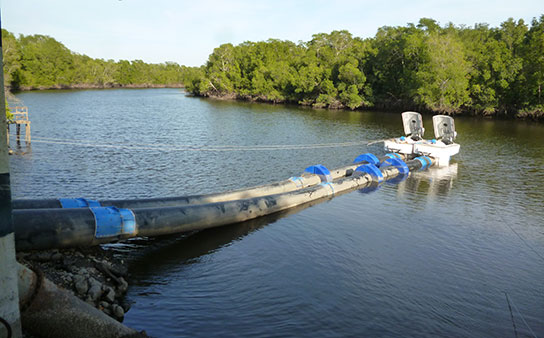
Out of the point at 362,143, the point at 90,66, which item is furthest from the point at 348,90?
the point at 90,66

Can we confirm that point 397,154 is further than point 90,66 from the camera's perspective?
No

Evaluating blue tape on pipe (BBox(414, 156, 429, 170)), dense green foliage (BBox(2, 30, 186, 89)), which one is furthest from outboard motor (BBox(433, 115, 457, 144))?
dense green foliage (BBox(2, 30, 186, 89))

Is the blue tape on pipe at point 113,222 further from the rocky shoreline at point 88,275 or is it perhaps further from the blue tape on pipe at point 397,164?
the blue tape on pipe at point 397,164

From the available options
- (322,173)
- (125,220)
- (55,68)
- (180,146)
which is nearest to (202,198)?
(125,220)

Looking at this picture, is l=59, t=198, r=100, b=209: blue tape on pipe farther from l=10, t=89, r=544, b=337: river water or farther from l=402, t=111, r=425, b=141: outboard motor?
l=402, t=111, r=425, b=141: outboard motor

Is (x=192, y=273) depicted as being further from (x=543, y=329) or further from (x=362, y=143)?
(x=362, y=143)

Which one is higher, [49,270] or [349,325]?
[49,270]

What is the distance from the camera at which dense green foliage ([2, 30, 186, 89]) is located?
11412cm

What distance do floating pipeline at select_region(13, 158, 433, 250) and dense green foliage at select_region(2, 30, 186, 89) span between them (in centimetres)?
10919

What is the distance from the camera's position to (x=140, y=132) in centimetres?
3816

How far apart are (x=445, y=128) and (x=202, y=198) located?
19.6 m

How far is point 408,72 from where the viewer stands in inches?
2547

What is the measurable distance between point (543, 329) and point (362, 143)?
2497cm

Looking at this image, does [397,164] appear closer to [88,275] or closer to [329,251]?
[329,251]
